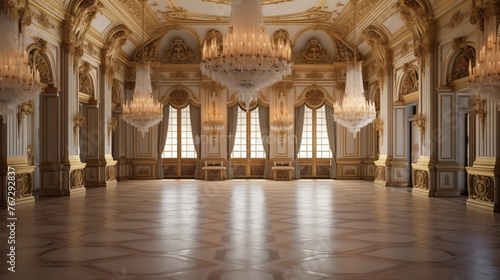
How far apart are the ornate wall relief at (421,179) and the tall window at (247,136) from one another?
7073mm

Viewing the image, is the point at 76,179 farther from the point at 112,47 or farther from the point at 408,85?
the point at 408,85

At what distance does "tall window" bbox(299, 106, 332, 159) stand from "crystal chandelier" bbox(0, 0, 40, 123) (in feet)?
37.8

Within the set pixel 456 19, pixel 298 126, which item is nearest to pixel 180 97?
pixel 298 126

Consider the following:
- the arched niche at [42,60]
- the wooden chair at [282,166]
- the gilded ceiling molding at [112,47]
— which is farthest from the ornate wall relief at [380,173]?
the arched niche at [42,60]

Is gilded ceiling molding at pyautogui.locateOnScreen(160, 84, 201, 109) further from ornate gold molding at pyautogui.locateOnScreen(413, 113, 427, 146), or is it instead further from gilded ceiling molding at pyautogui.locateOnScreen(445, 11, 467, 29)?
gilded ceiling molding at pyautogui.locateOnScreen(445, 11, 467, 29)

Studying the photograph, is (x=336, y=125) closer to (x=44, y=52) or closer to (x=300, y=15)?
(x=300, y=15)

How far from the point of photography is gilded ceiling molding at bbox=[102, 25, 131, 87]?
13.9 m

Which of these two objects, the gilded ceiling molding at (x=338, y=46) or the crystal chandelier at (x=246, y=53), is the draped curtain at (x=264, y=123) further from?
the crystal chandelier at (x=246, y=53)

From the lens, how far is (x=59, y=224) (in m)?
6.75

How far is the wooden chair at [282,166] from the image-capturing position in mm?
16720

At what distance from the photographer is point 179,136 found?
17.7 meters

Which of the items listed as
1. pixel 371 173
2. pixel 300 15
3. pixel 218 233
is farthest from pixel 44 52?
pixel 371 173

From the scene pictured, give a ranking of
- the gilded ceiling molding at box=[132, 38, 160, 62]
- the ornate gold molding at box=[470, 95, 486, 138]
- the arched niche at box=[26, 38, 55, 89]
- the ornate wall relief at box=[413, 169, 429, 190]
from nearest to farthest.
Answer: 1. the ornate gold molding at box=[470, 95, 486, 138]
2. the arched niche at box=[26, 38, 55, 89]
3. the ornate wall relief at box=[413, 169, 429, 190]
4. the gilded ceiling molding at box=[132, 38, 160, 62]

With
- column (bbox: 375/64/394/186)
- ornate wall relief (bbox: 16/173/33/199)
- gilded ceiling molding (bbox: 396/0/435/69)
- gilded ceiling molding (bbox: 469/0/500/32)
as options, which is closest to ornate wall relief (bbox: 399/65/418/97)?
column (bbox: 375/64/394/186)
